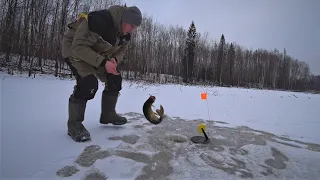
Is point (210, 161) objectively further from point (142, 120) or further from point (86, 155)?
point (142, 120)

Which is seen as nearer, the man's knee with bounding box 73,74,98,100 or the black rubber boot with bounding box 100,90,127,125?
the man's knee with bounding box 73,74,98,100

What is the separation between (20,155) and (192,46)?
139ft

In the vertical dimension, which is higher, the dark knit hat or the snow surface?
the dark knit hat

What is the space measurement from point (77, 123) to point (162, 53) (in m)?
39.7

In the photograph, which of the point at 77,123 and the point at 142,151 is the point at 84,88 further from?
the point at 142,151

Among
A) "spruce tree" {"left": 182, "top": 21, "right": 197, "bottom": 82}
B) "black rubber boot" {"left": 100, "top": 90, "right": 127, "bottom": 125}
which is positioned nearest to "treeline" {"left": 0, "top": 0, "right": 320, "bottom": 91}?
"spruce tree" {"left": 182, "top": 21, "right": 197, "bottom": 82}

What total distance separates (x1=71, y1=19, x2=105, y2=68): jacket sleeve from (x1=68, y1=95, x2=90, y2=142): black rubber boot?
45cm

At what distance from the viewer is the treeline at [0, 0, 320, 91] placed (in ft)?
61.9

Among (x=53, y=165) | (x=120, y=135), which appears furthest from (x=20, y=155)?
(x=120, y=135)

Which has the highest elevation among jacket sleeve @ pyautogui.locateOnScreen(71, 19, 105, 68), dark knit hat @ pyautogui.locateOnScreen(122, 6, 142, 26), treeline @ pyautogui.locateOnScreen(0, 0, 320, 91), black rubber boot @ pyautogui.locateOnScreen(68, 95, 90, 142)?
treeline @ pyautogui.locateOnScreen(0, 0, 320, 91)

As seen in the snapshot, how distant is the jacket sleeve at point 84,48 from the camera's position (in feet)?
6.67

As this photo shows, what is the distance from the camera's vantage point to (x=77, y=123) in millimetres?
2090

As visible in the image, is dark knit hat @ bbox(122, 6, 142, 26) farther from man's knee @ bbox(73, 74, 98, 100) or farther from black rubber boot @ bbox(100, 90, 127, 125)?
black rubber boot @ bbox(100, 90, 127, 125)

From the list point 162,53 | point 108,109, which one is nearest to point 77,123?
point 108,109
